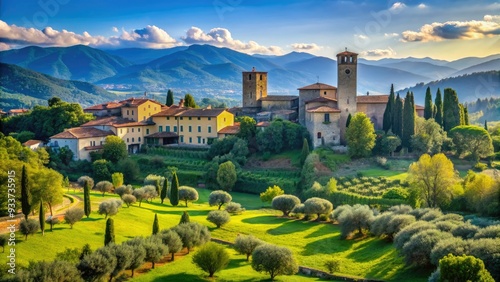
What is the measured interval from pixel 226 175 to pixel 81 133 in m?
19.2

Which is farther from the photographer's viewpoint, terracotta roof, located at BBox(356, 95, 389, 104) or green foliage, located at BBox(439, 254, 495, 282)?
terracotta roof, located at BBox(356, 95, 389, 104)

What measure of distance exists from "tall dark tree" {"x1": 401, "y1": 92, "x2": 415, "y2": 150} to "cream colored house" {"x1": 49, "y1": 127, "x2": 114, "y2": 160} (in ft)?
111

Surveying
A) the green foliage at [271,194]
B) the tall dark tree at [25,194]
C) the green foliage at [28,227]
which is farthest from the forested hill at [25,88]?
the green foliage at [28,227]

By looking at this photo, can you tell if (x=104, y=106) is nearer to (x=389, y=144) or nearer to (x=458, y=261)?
(x=389, y=144)

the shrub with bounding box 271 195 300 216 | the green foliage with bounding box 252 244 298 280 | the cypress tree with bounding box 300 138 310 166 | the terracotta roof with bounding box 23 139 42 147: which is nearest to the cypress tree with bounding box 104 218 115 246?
the green foliage with bounding box 252 244 298 280

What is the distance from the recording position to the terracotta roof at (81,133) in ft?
186

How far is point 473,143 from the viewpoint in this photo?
48.2 metres

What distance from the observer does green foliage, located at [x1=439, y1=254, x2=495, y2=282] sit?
18703 millimetres

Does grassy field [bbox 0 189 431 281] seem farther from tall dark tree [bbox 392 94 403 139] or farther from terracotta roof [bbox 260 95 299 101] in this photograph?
terracotta roof [bbox 260 95 299 101]

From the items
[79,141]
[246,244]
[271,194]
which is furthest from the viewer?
[79,141]

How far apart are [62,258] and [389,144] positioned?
35000 mm

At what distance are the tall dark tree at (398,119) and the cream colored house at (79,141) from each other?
32.9 meters

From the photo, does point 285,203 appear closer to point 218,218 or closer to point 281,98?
point 218,218

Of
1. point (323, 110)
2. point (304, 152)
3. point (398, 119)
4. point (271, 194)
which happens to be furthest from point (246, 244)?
point (398, 119)
